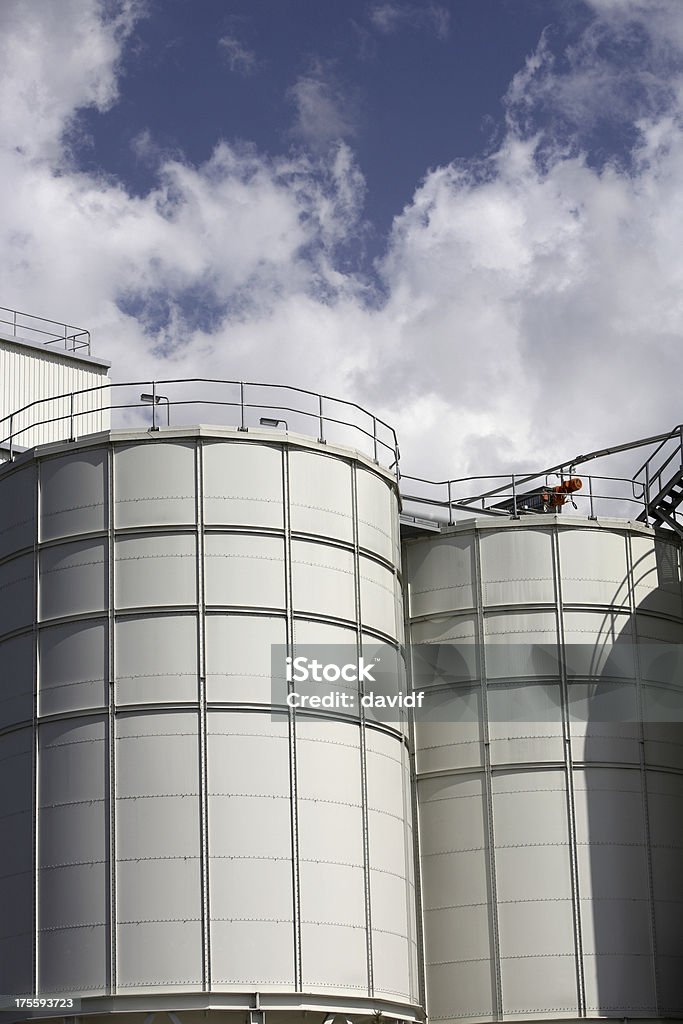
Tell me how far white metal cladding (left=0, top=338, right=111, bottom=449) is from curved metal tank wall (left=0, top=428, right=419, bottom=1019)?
33.0 ft

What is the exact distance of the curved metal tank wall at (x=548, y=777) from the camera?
36.9 m

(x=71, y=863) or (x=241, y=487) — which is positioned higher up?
(x=241, y=487)

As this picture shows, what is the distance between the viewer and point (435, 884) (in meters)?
38.0

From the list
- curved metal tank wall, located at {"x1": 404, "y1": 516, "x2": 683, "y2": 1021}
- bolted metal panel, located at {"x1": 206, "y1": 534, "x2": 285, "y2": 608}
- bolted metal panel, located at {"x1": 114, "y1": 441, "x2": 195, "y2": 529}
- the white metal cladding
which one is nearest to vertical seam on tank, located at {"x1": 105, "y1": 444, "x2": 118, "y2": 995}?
bolted metal panel, located at {"x1": 114, "y1": 441, "x2": 195, "y2": 529}

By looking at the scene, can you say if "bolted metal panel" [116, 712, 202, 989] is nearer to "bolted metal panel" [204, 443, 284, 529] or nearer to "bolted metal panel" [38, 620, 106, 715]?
"bolted metal panel" [38, 620, 106, 715]

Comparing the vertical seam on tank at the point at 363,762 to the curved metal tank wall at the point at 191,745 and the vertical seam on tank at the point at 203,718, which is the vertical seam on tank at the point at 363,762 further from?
the vertical seam on tank at the point at 203,718

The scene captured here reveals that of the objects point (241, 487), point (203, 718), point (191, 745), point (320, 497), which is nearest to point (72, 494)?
point (241, 487)

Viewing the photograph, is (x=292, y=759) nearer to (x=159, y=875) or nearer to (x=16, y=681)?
(x=159, y=875)

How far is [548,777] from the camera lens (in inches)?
1499

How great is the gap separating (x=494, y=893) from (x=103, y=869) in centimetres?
1115

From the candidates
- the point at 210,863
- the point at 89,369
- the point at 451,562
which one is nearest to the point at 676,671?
the point at 451,562

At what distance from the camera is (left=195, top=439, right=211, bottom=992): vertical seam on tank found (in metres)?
29.8

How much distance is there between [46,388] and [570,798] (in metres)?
19.7

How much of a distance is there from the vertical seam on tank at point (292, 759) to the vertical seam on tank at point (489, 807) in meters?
8.09
